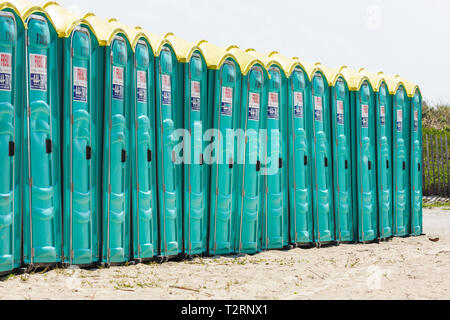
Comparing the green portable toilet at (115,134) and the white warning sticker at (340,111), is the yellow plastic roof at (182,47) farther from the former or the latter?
the white warning sticker at (340,111)

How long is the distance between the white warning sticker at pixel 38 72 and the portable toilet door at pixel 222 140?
201 centimetres

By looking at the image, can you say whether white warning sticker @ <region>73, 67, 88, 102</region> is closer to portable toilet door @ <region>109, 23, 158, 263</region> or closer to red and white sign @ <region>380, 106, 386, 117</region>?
portable toilet door @ <region>109, 23, 158, 263</region>

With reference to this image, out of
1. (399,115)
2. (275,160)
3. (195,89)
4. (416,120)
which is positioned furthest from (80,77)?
(416,120)

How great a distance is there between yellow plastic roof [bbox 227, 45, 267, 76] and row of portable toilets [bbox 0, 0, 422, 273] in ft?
0.06

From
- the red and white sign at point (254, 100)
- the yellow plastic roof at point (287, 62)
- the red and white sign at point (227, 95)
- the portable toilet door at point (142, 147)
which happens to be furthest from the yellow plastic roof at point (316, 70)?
the portable toilet door at point (142, 147)

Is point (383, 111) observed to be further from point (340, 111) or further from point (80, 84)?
point (80, 84)

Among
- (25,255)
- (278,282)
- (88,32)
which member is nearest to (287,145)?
(278,282)

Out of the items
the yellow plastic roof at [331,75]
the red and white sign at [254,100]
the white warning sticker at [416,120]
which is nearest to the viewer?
the red and white sign at [254,100]

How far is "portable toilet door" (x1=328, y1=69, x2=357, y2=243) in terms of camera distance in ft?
28.7

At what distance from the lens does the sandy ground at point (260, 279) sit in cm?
521

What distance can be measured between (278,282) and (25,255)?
215 centimetres

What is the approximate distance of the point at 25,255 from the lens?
5594 millimetres

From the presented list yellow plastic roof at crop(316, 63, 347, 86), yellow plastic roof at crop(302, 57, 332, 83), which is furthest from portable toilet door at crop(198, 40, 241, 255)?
yellow plastic roof at crop(316, 63, 347, 86)
